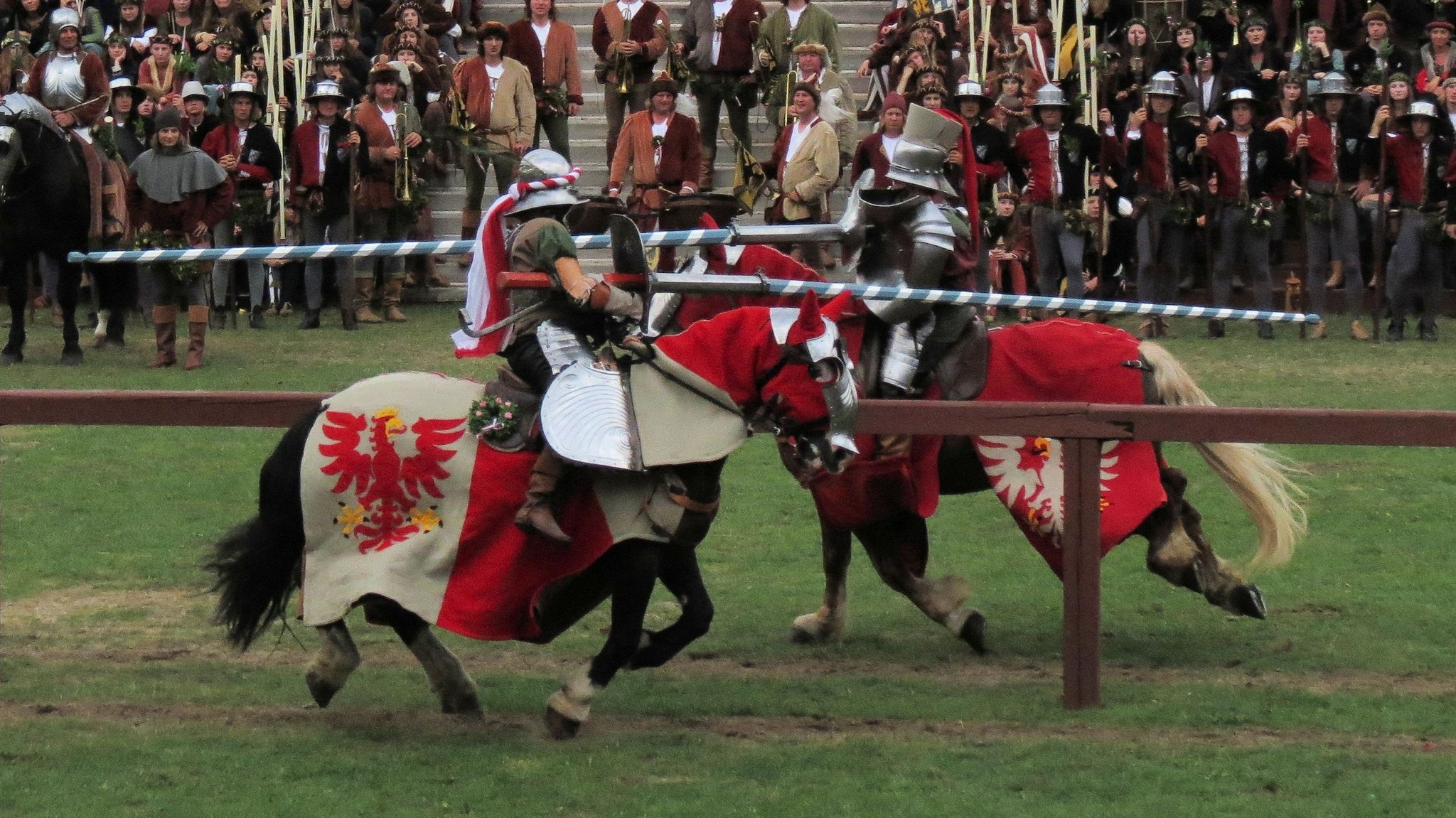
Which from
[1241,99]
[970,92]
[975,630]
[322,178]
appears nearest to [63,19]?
[322,178]

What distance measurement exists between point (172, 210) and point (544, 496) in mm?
9753

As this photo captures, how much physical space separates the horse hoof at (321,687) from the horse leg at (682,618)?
40.6 inches

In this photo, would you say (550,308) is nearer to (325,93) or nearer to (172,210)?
(172,210)

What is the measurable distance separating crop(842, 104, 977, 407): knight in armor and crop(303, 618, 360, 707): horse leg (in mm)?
2437

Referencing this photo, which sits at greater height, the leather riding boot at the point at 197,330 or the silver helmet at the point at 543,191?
the silver helmet at the point at 543,191

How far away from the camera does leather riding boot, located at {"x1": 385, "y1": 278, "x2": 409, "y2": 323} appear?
1839 centimetres

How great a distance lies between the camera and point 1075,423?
7293 millimetres

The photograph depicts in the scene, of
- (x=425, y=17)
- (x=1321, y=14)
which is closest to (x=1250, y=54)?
(x=1321, y=14)

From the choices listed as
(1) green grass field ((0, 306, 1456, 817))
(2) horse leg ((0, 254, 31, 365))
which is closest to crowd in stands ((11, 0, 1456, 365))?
(2) horse leg ((0, 254, 31, 365))

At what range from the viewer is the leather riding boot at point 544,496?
7.10 m

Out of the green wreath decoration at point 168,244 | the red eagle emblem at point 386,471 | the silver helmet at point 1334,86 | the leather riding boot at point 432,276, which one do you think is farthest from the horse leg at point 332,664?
the silver helmet at point 1334,86

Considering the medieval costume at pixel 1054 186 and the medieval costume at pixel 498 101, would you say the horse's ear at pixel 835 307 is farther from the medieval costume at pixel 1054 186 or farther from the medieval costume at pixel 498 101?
the medieval costume at pixel 498 101

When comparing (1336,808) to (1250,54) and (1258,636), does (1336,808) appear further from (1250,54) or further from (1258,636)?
(1250,54)

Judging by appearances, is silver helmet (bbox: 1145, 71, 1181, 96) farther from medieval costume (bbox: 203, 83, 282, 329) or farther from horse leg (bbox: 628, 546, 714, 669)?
horse leg (bbox: 628, 546, 714, 669)
